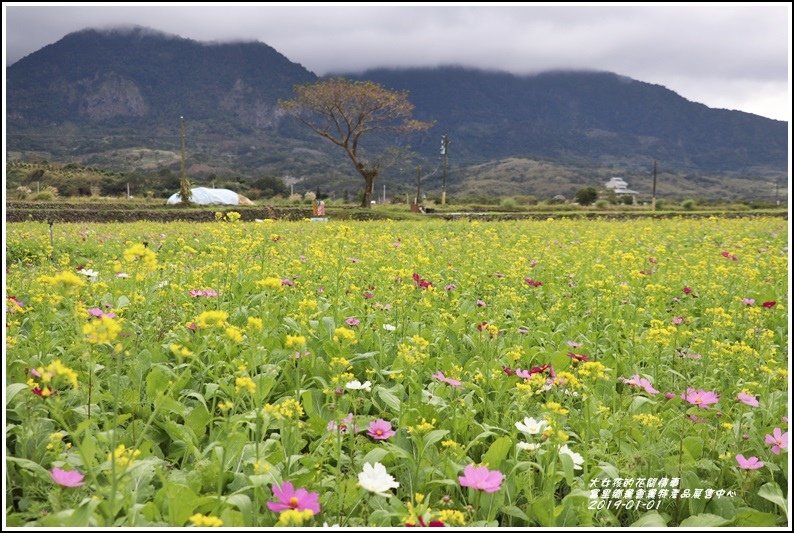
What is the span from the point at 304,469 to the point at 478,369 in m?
1.28

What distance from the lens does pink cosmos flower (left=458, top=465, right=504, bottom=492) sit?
6.23 feet

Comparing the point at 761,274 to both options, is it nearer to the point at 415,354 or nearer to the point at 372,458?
the point at 415,354

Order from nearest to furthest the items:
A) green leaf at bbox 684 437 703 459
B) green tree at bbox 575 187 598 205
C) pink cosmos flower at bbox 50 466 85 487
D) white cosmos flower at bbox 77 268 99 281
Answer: pink cosmos flower at bbox 50 466 85 487 → green leaf at bbox 684 437 703 459 → white cosmos flower at bbox 77 268 99 281 → green tree at bbox 575 187 598 205

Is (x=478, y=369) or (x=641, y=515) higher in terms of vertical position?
(x=478, y=369)

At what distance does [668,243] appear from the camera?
10.9 m

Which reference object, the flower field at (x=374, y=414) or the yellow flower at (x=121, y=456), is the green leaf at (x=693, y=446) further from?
the yellow flower at (x=121, y=456)

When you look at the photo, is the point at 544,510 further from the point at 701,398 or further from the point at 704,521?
the point at 701,398

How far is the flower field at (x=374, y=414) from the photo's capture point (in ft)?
6.26

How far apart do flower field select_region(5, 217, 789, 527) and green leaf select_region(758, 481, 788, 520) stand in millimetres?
21

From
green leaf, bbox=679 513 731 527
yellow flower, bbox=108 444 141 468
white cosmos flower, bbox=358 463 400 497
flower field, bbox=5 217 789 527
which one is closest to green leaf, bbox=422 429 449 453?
flower field, bbox=5 217 789 527

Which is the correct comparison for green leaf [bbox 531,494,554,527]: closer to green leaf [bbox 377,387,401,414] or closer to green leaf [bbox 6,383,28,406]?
green leaf [bbox 377,387,401,414]

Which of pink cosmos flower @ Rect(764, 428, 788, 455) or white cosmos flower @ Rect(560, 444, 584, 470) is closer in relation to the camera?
white cosmos flower @ Rect(560, 444, 584, 470)

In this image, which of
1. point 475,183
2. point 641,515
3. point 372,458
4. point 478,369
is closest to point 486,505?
point 372,458

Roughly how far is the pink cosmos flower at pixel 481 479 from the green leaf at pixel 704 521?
61 cm
